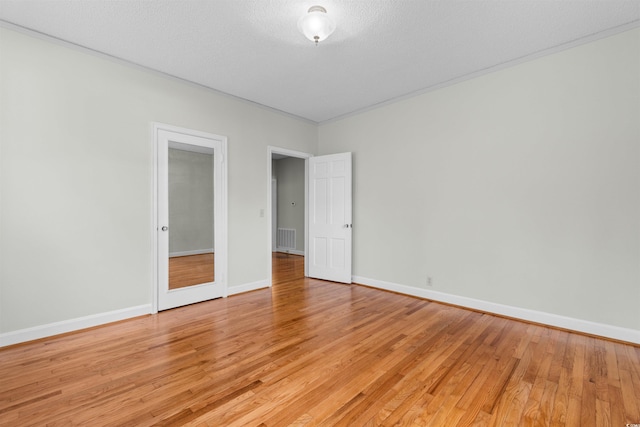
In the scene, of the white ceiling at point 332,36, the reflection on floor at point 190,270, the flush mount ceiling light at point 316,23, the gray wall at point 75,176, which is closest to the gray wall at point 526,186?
the white ceiling at point 332,36

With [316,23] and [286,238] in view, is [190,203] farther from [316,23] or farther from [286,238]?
[286,238]

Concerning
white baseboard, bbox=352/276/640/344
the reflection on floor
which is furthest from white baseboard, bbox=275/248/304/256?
the reflection on floor

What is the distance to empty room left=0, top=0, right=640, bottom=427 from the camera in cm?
207

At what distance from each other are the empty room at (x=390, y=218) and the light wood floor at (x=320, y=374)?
0.02 m

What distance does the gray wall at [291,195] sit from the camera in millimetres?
8086

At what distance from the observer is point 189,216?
387 centimetres

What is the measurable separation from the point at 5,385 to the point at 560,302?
4.89m

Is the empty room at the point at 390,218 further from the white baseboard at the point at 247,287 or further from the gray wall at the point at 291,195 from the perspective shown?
the gray wall at the point at 291,195

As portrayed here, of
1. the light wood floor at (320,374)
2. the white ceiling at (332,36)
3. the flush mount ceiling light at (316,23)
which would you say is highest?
the white ceiling at (332,36)

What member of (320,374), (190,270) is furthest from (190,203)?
(320,374)

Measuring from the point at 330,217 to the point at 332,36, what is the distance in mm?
2931

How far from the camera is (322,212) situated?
5.29 metres

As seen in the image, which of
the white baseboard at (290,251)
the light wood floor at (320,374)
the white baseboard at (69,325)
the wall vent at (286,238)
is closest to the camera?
the light wood floor at (320,374)

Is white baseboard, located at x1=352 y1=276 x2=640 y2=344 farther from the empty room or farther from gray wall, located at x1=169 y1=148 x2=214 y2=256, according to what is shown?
gray wall, located at x1=169 y1=148 x2=214 y2=256
